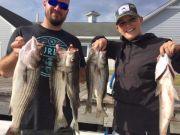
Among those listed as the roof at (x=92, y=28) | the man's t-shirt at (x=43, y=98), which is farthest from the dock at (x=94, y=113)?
the roof at (x=92, y=28)

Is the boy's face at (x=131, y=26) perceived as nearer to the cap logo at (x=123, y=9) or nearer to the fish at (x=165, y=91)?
the cap logo at (x=123, y=9)

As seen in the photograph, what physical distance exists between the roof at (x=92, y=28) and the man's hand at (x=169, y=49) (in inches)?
824

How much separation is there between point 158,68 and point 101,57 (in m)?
0.68

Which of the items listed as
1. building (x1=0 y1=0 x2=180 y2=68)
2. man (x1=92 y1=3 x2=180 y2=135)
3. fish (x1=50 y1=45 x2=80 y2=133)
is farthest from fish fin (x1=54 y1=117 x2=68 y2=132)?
building (x1=0 y1=0 x2=180 y2=68)

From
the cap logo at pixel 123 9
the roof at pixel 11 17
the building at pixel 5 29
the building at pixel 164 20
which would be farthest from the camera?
the roof at pixel 11 17

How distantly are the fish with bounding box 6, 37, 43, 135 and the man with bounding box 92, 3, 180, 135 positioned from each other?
2.65ft

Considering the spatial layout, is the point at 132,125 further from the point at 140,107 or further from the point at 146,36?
the point at 146,36

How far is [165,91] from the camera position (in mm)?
3982

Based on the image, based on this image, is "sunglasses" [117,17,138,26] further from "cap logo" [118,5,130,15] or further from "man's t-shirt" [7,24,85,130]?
"man's t-shirt" [7,24,85,130]

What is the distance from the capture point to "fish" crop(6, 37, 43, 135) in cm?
387

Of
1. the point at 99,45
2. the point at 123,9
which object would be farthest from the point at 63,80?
the point at 123,9

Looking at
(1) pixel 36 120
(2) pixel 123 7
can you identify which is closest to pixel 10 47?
(1) pixel 36 120

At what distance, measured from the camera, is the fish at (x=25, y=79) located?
3.87 meters

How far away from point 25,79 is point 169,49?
1407 mm
